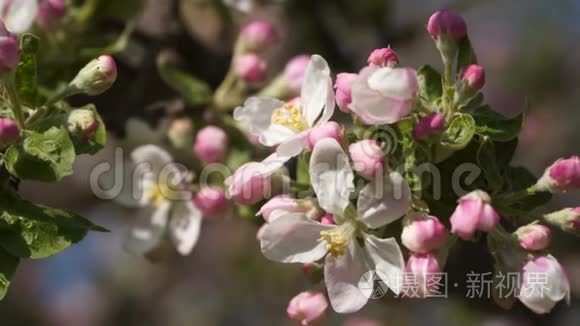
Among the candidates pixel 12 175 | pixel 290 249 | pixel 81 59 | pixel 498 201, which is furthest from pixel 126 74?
pixel 498 201

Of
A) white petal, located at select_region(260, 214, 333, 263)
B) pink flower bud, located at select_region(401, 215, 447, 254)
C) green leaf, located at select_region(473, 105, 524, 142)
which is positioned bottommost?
white petal, located at select_region(260, 214, 333, 263)

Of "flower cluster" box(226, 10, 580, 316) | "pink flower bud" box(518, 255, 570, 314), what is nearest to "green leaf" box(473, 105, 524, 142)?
"flower cluster" box(226, 10, 580, 316)

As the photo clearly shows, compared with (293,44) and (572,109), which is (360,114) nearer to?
(293,44)

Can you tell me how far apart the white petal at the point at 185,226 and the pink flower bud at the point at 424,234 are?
0.70 m

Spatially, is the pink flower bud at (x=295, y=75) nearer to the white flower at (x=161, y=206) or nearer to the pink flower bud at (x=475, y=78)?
the white flower at (x=161, y=206)

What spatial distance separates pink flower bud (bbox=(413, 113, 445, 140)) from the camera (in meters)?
1.46

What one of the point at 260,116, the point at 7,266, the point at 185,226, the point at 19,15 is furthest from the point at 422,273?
the point at 19,15

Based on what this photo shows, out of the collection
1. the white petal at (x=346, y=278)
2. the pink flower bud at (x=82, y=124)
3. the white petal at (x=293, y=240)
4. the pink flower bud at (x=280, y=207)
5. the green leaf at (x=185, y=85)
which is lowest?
the green leaf at (x=185, y=85)

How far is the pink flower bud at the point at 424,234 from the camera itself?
4.73 ft

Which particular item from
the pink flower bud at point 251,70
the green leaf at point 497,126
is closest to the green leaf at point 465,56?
the green leaf at point 497,126

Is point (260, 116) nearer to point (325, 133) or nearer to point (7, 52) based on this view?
point (325, 133)

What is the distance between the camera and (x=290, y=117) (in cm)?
176

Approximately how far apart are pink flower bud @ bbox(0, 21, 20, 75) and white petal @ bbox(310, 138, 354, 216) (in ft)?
1.65

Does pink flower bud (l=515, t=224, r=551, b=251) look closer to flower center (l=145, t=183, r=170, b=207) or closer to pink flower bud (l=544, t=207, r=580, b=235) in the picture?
pink flower bud (l=544, t=207, r=580, b=235)
